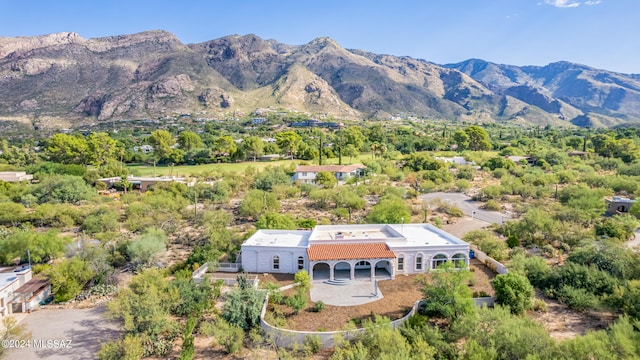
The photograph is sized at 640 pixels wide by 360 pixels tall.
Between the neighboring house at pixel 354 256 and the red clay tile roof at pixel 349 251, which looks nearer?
the red clay tile roof at pixel 349 251

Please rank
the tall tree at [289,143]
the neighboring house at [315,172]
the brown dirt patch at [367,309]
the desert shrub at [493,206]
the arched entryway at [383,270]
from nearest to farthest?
the brown dirt patch at [367,309], the arched entryway at [383,270], the desert shrub at [493,206], the neighboring house at [315,172], the tall tree at [289,143]

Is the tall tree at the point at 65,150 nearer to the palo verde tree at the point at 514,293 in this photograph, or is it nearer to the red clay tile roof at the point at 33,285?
the red clay tile roof at the point at 33,285

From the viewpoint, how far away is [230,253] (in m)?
26.0

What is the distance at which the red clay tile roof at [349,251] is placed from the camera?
21516 millimetres

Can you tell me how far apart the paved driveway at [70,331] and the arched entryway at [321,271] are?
35.3ft

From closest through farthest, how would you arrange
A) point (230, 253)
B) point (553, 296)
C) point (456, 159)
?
point (553, 296) < point (230, 253) < point (456, 159)

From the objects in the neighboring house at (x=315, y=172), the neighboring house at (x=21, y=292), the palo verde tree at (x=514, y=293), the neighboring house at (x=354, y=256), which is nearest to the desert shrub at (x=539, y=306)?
the palo verde tree at (x=514, y=293)

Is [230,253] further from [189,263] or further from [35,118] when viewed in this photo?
[35,118]

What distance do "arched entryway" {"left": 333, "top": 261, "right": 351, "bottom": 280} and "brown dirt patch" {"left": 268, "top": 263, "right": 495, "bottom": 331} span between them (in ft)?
6.96

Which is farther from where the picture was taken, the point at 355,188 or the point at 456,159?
the point at 456,159

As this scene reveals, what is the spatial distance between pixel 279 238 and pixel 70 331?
12517mm

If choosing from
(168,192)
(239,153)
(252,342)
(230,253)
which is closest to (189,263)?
(230,253)

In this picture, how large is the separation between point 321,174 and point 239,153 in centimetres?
2869

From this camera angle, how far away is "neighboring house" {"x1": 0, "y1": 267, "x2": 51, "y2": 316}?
18469mm
